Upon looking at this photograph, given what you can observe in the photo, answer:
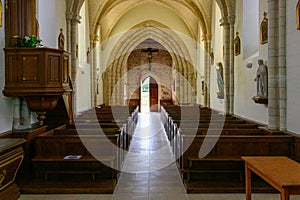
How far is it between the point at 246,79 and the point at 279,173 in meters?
7.19

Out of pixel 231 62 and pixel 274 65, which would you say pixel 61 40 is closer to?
pixel 231 62

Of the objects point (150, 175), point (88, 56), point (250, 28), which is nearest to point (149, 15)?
point (88, 56)

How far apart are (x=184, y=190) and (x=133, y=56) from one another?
22.0 meters

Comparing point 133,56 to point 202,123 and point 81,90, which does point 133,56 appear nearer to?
point 81,90

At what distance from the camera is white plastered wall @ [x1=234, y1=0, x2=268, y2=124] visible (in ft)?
29.7

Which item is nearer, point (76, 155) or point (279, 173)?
point (279, 173)

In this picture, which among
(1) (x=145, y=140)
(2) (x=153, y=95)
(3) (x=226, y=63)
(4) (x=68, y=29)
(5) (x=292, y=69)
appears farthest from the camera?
(2) (x=153, y=95)

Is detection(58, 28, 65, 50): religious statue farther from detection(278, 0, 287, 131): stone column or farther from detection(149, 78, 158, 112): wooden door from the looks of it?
detection(149, 78, 158, 112): wooden door

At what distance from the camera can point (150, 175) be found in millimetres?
7055

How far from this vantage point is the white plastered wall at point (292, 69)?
6773 millimetres

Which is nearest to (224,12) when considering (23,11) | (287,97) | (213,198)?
(287,97)

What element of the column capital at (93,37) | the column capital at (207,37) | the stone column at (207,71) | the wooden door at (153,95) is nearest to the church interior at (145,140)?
the column capital at (207,37)

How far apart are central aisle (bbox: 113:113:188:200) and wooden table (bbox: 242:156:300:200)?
1.76 m

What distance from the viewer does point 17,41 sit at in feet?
21.9
